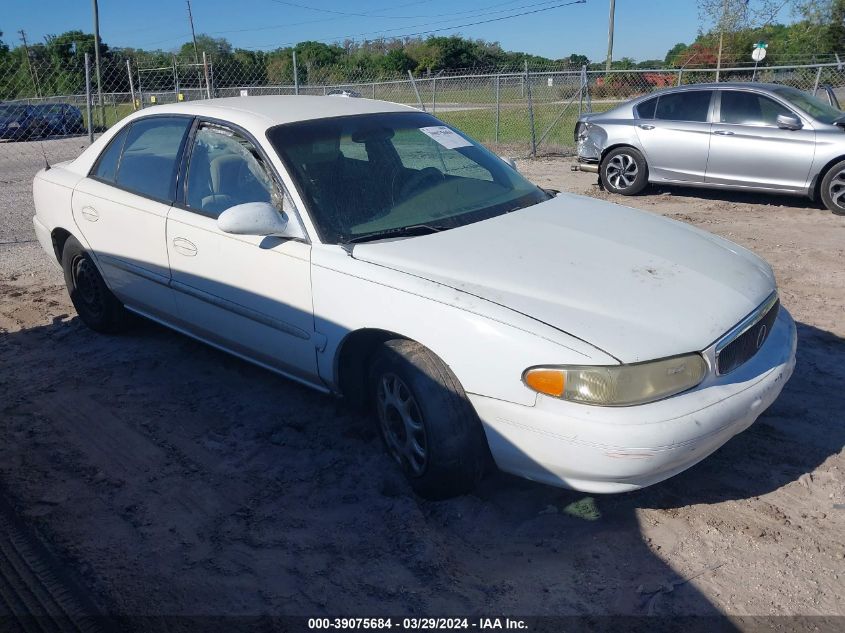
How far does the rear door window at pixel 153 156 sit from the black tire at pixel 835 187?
7586mm

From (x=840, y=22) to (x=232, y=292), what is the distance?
126 feet

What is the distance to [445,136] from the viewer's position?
4398mm

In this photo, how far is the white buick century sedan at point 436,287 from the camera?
2.76m

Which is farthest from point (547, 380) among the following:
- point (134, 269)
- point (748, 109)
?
point (748, 109)

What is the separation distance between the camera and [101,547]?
3014 mm

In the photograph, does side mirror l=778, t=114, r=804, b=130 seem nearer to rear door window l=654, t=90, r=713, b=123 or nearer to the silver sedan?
the silver sedan

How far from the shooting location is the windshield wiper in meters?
3.47

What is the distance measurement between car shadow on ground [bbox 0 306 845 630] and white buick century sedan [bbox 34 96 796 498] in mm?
297

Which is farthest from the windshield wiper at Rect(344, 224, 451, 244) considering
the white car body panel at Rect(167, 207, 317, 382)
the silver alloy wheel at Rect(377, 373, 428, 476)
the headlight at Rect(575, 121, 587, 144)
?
the headlight at Rect(575, 121, 587, 144)

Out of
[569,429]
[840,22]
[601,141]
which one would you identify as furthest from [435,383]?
[840,22]

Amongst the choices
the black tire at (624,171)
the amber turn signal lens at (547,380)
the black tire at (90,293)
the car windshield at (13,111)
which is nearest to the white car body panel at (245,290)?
the black tire at (90,293)

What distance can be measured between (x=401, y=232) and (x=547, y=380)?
116cm

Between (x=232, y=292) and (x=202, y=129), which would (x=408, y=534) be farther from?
(x=202, y=129)

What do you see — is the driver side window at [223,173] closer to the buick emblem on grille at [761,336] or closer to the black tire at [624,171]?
the buick emblem on grille at [761,336]
